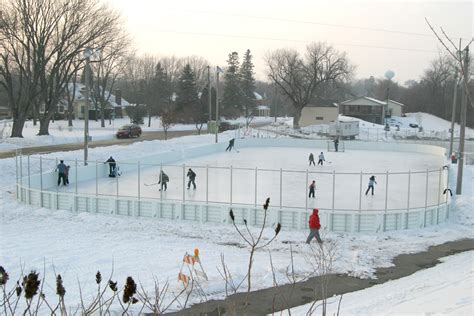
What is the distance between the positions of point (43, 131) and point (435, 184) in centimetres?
3298

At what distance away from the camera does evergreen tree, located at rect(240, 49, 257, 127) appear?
310ft

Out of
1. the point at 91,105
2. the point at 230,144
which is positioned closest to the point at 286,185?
the point at 230,144

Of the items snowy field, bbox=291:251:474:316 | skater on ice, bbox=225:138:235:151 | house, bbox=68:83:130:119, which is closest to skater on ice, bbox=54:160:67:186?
snowy field, bbox=291:251:474:316

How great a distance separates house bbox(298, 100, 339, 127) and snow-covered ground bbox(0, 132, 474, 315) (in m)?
52.5

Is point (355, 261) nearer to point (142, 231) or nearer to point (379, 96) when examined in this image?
point (142, 231)

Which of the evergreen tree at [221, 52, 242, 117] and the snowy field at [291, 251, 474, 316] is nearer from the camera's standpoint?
the snowy field at [291, 251, 474, 316]

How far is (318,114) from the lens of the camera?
75.2 meters

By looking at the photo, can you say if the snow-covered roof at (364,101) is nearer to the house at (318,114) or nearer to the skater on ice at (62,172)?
the house at (318,114)

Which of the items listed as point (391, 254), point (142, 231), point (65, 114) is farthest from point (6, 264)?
point (65, 114)

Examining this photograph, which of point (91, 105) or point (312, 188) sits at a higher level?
point (91, 105)

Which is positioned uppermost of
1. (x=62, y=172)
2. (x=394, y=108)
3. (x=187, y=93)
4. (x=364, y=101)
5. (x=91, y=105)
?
(x=187, y=93)

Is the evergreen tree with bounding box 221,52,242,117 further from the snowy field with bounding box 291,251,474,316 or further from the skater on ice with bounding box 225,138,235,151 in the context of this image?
the snowy field with bounding box 291,251,474,316

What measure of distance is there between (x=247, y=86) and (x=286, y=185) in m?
75.0

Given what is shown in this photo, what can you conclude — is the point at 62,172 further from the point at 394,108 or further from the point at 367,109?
the point at 394,108
